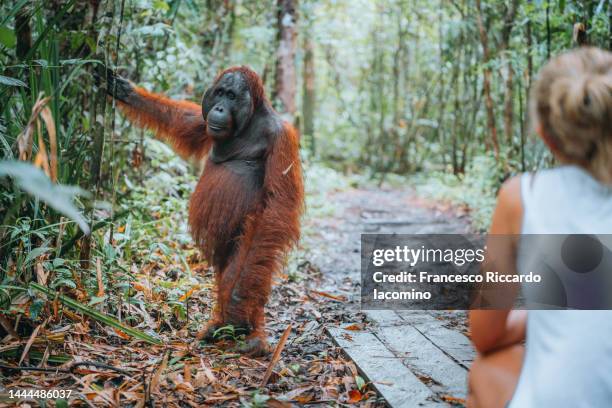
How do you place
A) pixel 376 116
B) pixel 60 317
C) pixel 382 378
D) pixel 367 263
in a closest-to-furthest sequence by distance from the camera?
1. pixel 382 378
2. pixel 60 317
3. pixel 367 263
4. pixel 376 116

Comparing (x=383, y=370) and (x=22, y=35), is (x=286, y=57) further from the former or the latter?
(x=383, y=370)

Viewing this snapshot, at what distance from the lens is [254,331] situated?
3354 millimetres

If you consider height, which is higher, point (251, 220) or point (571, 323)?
point (571, 323)

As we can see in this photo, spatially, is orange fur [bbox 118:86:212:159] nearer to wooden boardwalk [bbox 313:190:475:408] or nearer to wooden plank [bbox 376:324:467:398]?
wooden boardwalk [bbox 313:190:475:408]

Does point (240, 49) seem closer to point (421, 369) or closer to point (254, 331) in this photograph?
point (254, 331)

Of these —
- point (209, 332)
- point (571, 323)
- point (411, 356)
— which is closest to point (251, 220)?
point (209, 332)

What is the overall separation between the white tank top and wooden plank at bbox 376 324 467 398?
976 mm

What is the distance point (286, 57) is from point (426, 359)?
18.1ft

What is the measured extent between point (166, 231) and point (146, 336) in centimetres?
233

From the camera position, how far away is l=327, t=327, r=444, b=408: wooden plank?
249cm

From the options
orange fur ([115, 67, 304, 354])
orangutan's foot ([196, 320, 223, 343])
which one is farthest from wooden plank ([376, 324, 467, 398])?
orangutan's foot ([196, 320, 223, 343])

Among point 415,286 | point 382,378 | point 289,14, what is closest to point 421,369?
point 382,378

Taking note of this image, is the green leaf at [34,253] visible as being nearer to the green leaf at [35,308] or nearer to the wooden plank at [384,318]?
the green leaf at [35,308]

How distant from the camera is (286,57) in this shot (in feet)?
25.3
